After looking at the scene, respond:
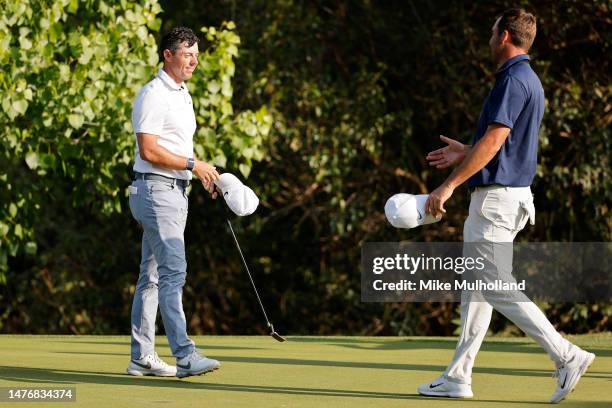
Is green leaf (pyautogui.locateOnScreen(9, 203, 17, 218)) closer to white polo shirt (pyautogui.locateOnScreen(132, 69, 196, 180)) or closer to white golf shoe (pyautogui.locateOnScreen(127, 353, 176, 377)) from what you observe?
white golf shoe (pyautogui.locateOnScreen(127, 353, 176, 377))

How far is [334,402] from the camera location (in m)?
6.19

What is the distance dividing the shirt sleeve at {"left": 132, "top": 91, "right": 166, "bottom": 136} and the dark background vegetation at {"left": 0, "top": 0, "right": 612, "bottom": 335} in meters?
9.48

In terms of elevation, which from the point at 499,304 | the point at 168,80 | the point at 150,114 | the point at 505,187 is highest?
the point at 168,80

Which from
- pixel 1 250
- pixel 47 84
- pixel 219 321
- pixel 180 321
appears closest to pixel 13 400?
pixel 180 321

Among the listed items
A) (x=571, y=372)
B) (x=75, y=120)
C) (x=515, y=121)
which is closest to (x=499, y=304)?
(x=571, y=372)

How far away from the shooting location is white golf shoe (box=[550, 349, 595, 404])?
6.10 m

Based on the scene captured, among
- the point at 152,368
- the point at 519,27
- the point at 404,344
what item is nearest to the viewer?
the point at 519,27

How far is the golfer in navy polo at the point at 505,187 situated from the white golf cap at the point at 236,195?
1241mm

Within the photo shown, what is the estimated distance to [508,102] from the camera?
6.09 meters

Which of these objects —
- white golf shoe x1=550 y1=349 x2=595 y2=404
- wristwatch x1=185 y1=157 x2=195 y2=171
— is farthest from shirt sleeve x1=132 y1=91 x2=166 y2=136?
white golf shoe x1=550 y1=349 x2=595 y2=404

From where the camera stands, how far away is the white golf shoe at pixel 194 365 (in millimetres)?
6910

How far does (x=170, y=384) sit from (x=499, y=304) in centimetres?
189

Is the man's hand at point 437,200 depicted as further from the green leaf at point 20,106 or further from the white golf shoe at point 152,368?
the green leaf at point 20,106

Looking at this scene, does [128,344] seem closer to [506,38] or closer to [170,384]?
[170,384]
